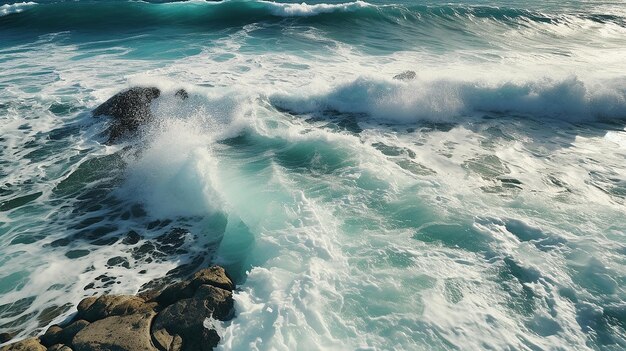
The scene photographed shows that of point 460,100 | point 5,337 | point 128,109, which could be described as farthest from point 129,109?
point 460,100

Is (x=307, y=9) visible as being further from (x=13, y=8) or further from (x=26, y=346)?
(x=26, y=346)

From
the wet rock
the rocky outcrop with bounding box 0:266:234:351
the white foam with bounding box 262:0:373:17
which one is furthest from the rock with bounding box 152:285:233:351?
the white foam with bounding box 262:0:373:17

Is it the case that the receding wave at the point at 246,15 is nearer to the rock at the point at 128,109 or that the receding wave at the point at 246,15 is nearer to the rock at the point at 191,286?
the rock at the point at 128,109

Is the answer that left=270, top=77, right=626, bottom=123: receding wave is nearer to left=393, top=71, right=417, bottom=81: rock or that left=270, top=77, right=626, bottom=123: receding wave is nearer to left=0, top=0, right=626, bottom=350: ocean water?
left=0, top=0, right=626, bottom=350: ocean water

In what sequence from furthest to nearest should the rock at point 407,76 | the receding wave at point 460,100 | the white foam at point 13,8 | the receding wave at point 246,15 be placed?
the white foam at point 13,8 → the receding wave at point 246,15 → the rock at point 407,76 → the receding wave at point 460,100

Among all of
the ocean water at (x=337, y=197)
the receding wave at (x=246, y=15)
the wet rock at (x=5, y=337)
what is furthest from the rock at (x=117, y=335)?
the receding wave at (x=246, y=15)

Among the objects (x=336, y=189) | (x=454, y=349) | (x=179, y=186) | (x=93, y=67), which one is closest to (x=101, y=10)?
(x=93, y=67)
